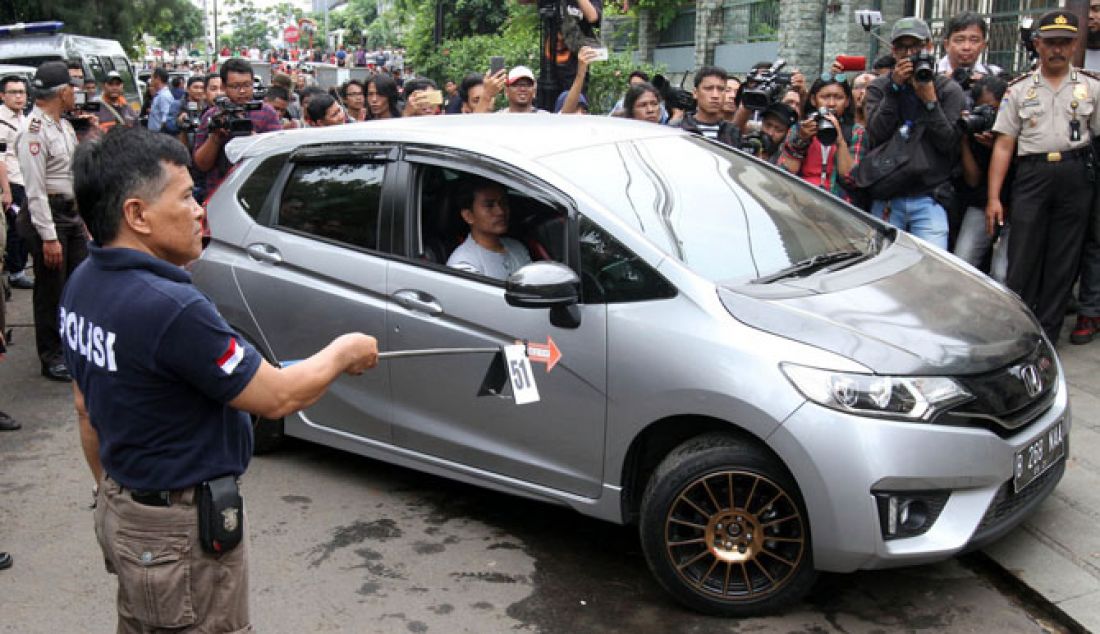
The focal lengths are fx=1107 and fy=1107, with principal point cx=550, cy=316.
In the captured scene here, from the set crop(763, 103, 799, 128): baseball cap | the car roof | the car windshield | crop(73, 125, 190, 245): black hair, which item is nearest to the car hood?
the car windshield

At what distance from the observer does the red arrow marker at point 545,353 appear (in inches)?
163

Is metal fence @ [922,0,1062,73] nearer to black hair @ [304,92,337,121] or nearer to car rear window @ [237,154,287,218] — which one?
black hair @ [304,92,337,121]

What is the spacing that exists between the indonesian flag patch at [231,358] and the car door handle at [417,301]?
2071 millimetres

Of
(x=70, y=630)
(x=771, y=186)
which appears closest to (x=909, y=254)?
(x=771, y=186)

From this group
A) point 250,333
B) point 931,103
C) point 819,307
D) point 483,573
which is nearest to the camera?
point 819,307

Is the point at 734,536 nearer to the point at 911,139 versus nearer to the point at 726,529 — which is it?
the point at 726,529

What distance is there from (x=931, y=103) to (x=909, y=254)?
89.7 inches

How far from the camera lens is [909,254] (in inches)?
183

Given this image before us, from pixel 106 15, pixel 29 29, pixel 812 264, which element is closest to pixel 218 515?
pixel 812 264

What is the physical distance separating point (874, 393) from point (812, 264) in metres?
0.88

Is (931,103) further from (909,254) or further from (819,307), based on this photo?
(819,307)

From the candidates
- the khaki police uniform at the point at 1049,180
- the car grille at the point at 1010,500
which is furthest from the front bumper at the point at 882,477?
the khaki police uniform at the point at 1049,180

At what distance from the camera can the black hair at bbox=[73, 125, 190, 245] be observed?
2.49m

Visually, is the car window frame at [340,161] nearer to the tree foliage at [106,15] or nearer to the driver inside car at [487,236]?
the driver inside car at [487,236]
